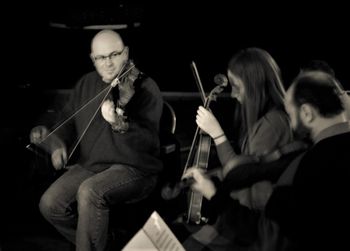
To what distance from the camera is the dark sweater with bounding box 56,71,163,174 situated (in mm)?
2279

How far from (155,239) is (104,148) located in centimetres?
79

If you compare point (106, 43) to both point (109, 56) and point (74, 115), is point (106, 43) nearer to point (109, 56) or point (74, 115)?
point (109, 56)

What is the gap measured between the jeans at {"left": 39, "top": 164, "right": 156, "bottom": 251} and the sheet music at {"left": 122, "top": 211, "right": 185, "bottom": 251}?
48 centimetres

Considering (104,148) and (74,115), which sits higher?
(74,115)

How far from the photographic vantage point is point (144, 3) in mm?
3873

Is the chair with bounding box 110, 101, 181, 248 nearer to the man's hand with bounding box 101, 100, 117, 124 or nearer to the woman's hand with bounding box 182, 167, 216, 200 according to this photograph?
the man's hand with bounding box 101, 100, 117, 124

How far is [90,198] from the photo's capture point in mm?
2119

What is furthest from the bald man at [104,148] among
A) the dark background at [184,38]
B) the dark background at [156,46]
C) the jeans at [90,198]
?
the dark background at [184,38]

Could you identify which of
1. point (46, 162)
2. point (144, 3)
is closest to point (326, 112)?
point (46, 162)

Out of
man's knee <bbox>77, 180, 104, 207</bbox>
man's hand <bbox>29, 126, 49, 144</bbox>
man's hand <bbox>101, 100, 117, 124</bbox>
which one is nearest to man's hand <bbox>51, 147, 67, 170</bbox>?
man's hand <bbox>29, 126, 49, 144</bbox>

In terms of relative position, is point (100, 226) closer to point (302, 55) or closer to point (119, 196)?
point (119, 196)

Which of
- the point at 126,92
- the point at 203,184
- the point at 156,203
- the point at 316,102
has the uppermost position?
the point at 126,92

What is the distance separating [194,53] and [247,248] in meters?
2.40

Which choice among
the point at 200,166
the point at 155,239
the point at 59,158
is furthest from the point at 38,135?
the point at 155,239
